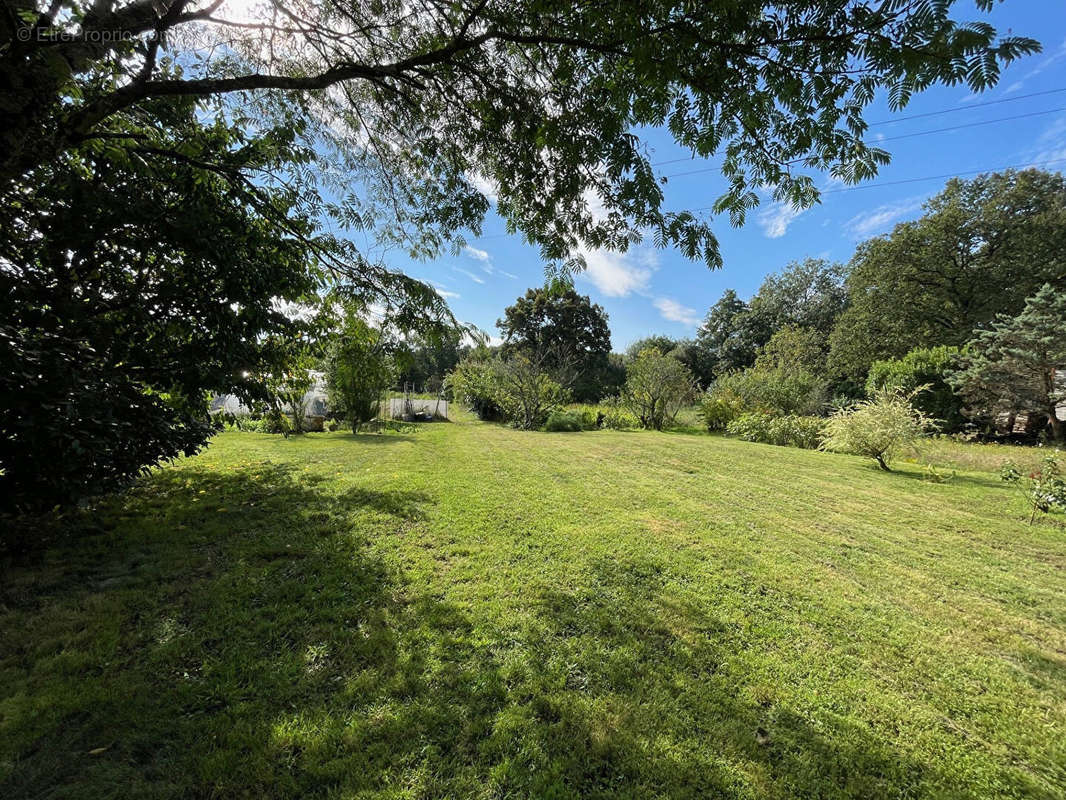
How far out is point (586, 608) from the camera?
2578 millimetres

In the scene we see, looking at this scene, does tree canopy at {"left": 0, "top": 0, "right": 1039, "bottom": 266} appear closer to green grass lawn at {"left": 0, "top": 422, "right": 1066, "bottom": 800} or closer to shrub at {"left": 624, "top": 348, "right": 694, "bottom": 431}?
green grass lawn at {"left": 0, "top": 422, "right": 1066, "bottom": 800}

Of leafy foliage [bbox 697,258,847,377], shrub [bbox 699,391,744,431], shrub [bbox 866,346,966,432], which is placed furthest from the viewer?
leafy foliage [bbox 697,258,847,377]

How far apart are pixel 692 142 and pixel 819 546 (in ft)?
12.8

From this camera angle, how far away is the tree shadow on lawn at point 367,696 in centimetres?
144

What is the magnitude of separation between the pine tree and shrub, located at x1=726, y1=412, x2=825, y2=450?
477 centimetres

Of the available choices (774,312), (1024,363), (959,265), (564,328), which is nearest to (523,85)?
(1024,363)

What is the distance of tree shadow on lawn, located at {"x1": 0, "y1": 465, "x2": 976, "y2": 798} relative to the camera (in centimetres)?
144

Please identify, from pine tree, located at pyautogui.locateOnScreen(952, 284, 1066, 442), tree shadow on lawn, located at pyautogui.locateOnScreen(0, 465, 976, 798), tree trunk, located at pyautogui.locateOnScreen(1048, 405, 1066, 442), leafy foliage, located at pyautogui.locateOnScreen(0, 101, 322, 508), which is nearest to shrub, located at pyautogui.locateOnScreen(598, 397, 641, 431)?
pine tree, located at pyautogui.locateOnScreen(952, 284, 1066, 442)

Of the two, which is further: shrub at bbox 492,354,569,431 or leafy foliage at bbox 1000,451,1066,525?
shrub at bbox 492,354,569,431

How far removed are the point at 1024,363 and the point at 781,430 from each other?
254 inches

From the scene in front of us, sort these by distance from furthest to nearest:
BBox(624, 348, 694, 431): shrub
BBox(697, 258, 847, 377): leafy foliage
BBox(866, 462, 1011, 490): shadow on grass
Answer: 1. BBox(697, 258, 847, 377): leafy foliage
2. BBox(624, 348, 694, 431): shrub
3. BBox(866, 462, 1011, 490): shadow on grass

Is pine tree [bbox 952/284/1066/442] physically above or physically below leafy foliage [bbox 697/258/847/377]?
below

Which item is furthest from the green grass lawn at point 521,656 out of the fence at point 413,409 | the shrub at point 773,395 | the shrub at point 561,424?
the fence at point 413,409

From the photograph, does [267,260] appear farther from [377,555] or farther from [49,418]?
[377,555]
